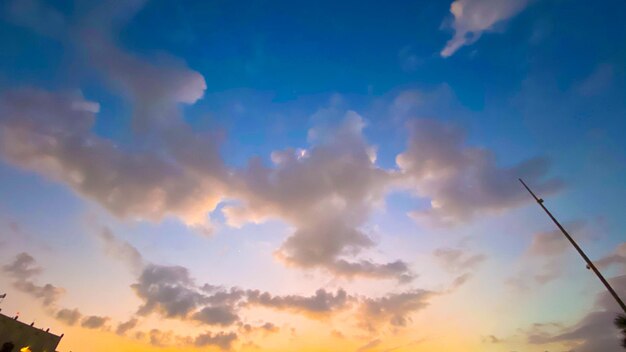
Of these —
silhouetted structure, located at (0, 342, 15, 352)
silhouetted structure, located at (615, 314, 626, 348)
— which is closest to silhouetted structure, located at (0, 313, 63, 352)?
silhouetted structure, located at (0, 342, 15, 352)

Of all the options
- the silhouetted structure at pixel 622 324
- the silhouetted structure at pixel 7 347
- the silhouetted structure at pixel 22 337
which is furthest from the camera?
the silhouetted structure at pixel 22 337

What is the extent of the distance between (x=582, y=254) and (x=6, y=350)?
3542 inches

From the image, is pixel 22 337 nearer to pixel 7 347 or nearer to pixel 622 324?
pixel 7 347

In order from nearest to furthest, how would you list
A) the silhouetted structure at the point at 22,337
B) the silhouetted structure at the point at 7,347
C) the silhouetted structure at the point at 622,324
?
the silhouetted structure at the point at 622,324
the silhouetted structure at the point at 7,347
the silhouetted structure at the point at 22,337

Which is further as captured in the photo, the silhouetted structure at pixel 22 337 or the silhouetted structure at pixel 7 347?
the silhouetted structure at pixel 22 337

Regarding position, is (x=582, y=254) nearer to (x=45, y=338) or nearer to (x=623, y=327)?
(x=623, y=327)

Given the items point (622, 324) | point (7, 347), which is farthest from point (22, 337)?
point (622, 324)

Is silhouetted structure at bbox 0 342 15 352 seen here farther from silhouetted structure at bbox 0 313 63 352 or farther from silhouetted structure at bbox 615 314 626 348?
silhouetted structure at bbox 615 314 626 348

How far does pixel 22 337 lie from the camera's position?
62.0 meters

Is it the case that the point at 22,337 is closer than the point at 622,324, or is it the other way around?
the point at 622,324

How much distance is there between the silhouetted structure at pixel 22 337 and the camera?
57656mm

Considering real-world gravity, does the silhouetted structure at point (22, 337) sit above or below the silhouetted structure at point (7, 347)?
above

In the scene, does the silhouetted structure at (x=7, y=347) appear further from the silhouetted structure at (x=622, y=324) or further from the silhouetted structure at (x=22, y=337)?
the silhouetted structure at (x=622, y=324)

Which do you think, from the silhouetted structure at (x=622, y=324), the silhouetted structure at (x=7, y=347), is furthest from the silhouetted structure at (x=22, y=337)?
the silhouetted structure at (x=622, y=324)
